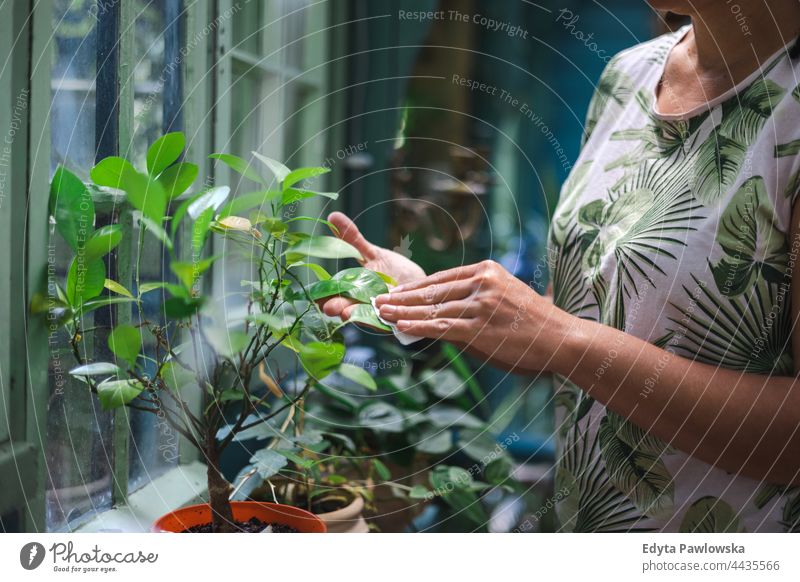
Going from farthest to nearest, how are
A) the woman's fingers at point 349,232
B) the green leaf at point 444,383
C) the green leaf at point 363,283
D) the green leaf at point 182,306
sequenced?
1. the green leaf at point 444,383
2. the woman's fingers at point 349,232
3. the green leaf at point 363,283
4. the green leaf at point 182,306

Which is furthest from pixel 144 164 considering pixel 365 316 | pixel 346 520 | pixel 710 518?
pixel 710 518

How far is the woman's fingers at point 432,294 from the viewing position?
1.47ft

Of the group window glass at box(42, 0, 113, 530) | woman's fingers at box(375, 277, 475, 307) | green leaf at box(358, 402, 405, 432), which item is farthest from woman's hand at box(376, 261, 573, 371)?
green leaf at box(358, 402, 405, 432)

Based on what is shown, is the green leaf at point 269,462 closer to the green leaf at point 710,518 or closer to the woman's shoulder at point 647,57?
the green leaf at point 710,518

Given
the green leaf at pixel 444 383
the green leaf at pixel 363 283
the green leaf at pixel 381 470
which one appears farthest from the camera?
the green leaf at pixel 444 383

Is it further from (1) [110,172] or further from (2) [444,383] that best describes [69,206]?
(2) [444,383]

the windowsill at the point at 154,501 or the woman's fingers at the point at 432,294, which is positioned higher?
the woman's fingers at the point at 432,294

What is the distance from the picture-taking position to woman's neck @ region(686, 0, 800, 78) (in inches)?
17.7

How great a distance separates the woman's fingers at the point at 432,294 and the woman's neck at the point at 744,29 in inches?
8.7

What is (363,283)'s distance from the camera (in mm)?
431

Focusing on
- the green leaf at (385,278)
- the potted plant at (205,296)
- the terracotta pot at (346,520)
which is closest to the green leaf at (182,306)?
the potted plant at (205,296)

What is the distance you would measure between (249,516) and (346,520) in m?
0.13
